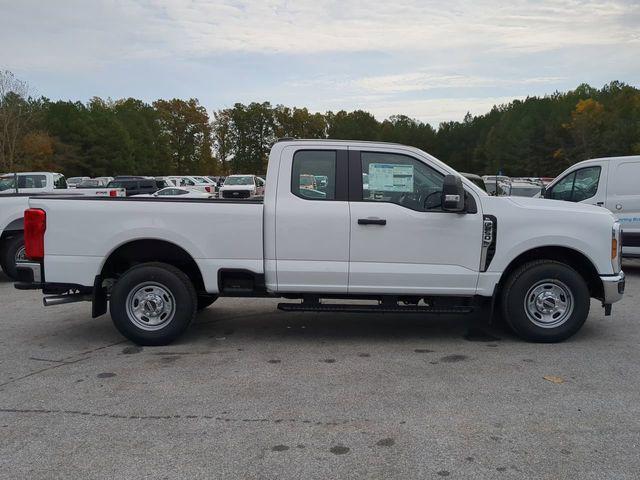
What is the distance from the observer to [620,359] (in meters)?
5.50

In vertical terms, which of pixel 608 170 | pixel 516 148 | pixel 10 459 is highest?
pixel 516 148

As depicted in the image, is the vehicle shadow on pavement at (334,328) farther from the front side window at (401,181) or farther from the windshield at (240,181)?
the windshield at (240,181)

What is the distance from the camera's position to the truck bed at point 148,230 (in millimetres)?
5789

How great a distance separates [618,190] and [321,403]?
8.36 meters

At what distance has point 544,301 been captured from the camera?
595 cm

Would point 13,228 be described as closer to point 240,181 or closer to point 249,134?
point 240,181

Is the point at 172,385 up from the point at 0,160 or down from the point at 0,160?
down

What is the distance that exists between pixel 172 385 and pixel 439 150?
128033 mm

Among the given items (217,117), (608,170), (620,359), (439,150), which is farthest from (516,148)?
(620,359)

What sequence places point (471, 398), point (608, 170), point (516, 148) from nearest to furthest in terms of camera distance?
1. point (471, 398)
2. point (608, 170)
3. point (516, 148)

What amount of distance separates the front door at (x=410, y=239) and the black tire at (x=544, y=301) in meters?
0.46

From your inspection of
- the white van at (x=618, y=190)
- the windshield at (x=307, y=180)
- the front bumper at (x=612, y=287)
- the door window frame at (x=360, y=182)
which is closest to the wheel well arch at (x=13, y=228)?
the windshield at (x=307, y=180)

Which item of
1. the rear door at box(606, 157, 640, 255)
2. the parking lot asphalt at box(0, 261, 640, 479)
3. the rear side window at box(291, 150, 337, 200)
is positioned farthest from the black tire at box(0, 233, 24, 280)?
the rear door at box(606, 157, 640, 255)

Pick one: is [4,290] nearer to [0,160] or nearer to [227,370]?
[227,370]
